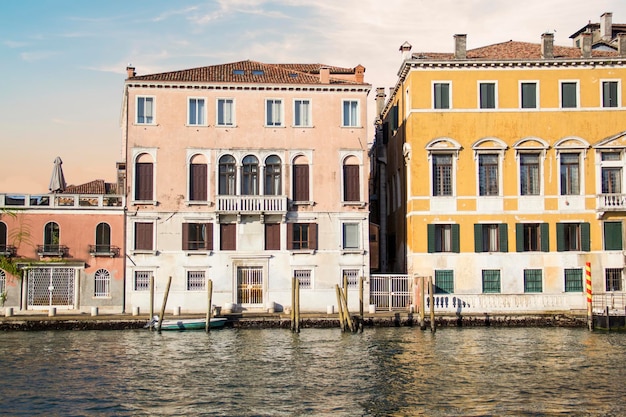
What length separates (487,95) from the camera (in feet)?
120

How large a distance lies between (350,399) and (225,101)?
18969 mm

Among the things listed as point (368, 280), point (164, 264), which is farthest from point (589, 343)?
point (164, 264)

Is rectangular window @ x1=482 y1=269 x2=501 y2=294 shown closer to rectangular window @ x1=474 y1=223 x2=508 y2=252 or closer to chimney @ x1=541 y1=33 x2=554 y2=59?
rectangular window @ x1=474 y1=223 x2=508 y2=252

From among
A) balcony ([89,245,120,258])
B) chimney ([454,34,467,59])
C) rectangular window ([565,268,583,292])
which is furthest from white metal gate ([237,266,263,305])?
rectangular window ([565,268,583,292])

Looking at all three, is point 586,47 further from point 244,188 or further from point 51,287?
point 51,287

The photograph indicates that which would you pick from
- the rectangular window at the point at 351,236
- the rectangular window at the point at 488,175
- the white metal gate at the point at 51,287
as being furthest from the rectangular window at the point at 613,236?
the white metal gate at the point at 51,287

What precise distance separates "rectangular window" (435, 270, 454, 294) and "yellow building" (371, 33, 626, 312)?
0.14ft

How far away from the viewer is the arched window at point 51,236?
115 ft

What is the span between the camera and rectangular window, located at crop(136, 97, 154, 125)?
119ft

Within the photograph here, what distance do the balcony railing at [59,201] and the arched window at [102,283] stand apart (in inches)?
107

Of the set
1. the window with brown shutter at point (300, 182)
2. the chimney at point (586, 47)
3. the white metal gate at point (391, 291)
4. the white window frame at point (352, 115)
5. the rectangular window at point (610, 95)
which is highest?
the chimney at point (586, 47)

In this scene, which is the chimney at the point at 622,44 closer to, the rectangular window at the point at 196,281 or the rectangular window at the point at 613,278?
the rectangular window at the point at 613,278

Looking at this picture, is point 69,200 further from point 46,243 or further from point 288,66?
point 288,66

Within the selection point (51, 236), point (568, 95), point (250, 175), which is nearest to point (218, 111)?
point (250, 175)
